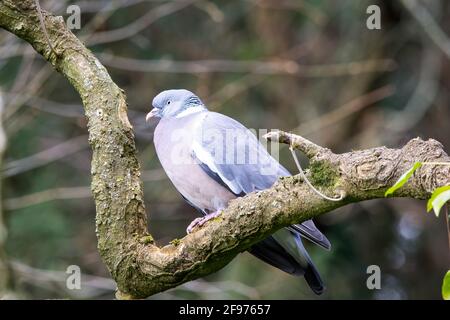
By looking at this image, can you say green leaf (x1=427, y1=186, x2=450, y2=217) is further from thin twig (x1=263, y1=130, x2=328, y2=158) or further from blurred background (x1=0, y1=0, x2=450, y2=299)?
blurred background (x1=0, y1=0, x2=450, y2=299)

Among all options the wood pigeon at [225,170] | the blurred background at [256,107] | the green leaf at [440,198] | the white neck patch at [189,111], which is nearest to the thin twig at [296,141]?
the green leaf at [440,198]

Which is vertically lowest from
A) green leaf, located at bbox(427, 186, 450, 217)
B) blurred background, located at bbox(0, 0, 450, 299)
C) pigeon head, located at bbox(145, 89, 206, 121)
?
green leaf, located at bbox(427, 186, 450, 217)

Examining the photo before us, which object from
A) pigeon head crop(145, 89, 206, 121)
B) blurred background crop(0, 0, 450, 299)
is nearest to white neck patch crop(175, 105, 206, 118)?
pigeon head crop(145, 89, 206, 121)

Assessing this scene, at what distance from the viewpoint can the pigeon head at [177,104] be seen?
445cm

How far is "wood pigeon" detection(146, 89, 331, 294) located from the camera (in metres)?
4.05

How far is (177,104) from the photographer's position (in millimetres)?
4477

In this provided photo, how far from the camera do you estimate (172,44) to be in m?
8.37

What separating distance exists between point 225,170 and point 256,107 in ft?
13.6

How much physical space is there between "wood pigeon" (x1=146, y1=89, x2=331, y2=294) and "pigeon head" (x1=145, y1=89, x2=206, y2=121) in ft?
0.65

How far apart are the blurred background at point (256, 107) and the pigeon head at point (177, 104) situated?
1820 millimetres

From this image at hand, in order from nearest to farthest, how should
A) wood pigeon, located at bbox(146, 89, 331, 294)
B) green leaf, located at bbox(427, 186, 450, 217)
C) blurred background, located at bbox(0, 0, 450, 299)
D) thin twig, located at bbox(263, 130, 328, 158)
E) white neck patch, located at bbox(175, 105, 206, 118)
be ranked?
green leaf, located at bbox(427, 186, 450, 217) < thin twig, located at bbox(263, 130, 328, 158) < wood pigeon, located at bbox(146, 89, 331, 294) < white neck patch, located at bbox(175, 105, 206, 118) < blurred background, located at bbox(0, 0, 450, 299)

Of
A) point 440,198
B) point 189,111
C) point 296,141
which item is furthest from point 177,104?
point 440,198

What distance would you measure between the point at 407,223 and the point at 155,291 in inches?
213

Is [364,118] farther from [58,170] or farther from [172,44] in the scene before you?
[58,170]
